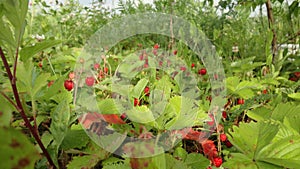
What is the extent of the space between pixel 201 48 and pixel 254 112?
3.71 feet

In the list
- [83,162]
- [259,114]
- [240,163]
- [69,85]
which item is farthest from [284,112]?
[69,85]

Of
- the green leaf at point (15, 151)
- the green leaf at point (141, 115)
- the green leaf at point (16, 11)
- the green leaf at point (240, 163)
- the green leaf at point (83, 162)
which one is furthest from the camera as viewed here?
the green leaf at point (141, 115)

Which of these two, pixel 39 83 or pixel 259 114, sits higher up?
pixel 39 83

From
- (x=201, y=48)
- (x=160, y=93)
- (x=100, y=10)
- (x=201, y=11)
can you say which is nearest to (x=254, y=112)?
(x=160, y=93)

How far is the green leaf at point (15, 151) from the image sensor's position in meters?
0.17

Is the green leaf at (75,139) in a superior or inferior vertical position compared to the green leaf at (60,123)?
inferior

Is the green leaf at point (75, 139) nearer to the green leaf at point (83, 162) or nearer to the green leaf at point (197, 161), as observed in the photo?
the green leaf at point (83, 162)

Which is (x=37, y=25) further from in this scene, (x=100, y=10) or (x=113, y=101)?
(x=113, y=101)

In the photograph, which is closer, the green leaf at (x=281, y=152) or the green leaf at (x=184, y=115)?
the green leaf at (x=281, y=152)

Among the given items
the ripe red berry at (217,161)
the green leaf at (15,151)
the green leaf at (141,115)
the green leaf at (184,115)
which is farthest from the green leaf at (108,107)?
the green leaf at (15,151)

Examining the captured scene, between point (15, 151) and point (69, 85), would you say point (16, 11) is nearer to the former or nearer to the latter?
point (15, 151)

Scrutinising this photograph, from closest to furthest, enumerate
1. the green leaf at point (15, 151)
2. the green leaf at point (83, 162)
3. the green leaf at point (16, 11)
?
the green leaf at point (15, 151)
the green leaf at point (16, 11)
the green leaf at point (83, 162)

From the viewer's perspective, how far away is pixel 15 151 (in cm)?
17

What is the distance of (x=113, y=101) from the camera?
33.5 inches
